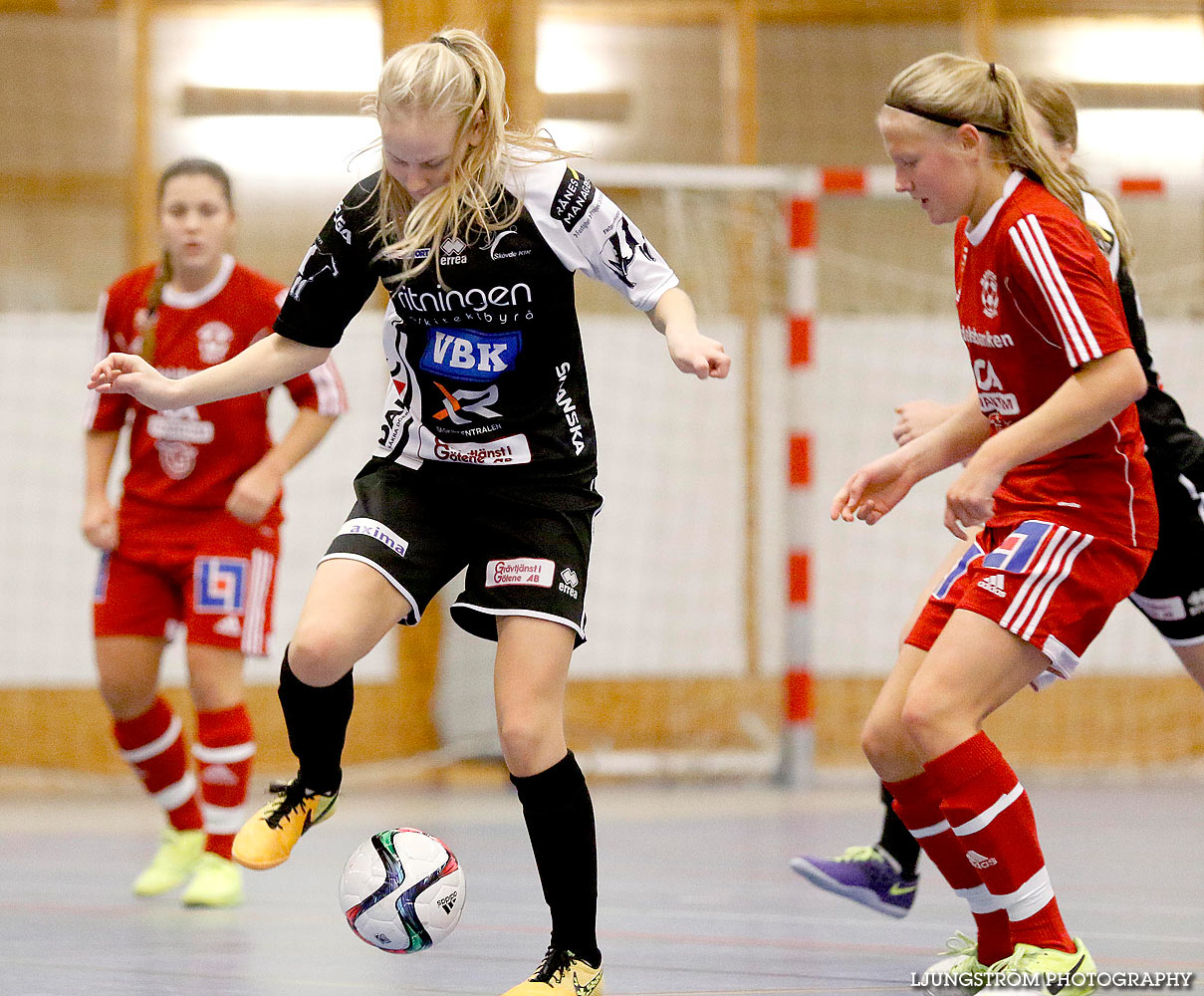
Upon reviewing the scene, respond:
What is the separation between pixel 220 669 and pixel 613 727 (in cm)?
292

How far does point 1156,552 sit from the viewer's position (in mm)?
3127

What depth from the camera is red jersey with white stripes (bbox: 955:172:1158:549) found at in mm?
2490

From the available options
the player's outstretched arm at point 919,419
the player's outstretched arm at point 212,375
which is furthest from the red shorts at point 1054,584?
the player's outstretched arm at point 212,375

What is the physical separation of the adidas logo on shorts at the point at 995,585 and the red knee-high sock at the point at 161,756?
2281 mm

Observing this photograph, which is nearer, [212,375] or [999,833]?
[999,833]

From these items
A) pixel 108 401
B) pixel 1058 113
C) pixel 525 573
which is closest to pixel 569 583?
pixel 525 573

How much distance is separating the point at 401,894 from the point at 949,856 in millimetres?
967

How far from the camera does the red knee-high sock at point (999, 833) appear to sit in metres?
2.55

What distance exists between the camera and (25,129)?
21.8 ft

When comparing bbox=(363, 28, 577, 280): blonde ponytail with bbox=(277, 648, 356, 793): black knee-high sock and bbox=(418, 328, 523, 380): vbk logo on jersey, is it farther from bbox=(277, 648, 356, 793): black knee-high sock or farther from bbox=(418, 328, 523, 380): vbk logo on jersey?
bbox=(277, 648, 356, 793): black knee-high sock

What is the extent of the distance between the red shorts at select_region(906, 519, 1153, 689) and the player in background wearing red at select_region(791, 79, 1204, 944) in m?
0.45

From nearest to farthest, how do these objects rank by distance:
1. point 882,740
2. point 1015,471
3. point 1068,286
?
point 1068,286
point 1015,471
point 882,740

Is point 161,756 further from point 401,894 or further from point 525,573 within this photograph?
point 525,573

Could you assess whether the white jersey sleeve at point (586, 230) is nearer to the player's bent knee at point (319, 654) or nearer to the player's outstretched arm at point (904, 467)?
the player's outstretched arm at point (904, 467)
